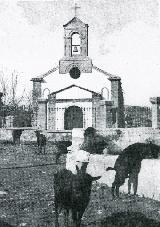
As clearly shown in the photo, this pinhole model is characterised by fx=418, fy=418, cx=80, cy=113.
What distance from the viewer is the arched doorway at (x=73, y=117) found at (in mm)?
33406

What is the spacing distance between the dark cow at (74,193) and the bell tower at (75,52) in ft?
87.8

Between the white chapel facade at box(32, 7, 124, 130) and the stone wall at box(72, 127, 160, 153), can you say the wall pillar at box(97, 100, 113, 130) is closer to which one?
the white chapel facade at box(32, 7, 124, 130)

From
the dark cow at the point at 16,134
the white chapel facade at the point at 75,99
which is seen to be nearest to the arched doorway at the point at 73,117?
the white chapel facade at the point at 75,99

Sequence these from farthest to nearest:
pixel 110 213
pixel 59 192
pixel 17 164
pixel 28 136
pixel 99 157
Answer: pixel 28 136, pixel 17 164, pixel 99 157, pixel 110 213, pixel 59 192

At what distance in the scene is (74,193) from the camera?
255 inches

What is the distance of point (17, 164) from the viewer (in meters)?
15.6

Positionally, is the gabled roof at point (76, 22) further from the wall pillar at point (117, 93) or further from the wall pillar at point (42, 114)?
the wall pillar at point (42, 114)

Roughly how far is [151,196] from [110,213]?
1633 millimetres

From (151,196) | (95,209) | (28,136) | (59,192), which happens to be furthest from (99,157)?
(28,136)

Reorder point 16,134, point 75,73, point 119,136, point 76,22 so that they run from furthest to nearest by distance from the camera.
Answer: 1. point 75,73
2. point 76,22
3. point 16,134
4. point 119,136

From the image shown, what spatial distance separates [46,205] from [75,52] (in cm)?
2641

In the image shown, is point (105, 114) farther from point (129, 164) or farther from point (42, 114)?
point (129, 164)

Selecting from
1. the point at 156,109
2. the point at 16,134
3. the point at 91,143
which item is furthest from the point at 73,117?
the point at 91,143

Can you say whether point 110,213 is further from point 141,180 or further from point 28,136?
point 28,136
